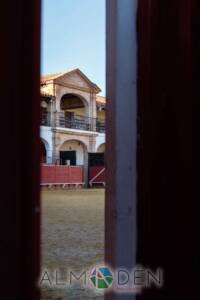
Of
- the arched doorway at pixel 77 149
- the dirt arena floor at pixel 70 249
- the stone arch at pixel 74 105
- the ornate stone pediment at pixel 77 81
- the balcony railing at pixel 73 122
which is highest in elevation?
the ornate stone pediment at pixel 77 81

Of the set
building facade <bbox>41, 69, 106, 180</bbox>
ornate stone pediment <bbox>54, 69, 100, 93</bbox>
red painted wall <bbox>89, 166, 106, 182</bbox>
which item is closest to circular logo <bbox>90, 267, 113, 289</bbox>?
red painted wall <bbox>89, 166, 106, 182</bbox>

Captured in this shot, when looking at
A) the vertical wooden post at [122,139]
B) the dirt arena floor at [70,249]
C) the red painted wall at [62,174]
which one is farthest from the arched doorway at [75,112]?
the vertical wooden post at [122,139]

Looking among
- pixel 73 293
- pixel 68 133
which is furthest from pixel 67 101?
pixel 73 293

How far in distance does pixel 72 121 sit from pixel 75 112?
8.40 ft

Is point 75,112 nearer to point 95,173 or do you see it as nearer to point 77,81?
point 77,81

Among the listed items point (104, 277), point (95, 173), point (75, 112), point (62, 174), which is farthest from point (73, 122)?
point (104, 277)

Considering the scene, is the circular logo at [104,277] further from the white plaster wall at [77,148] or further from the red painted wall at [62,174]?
the white plaster wall at [77,148]
